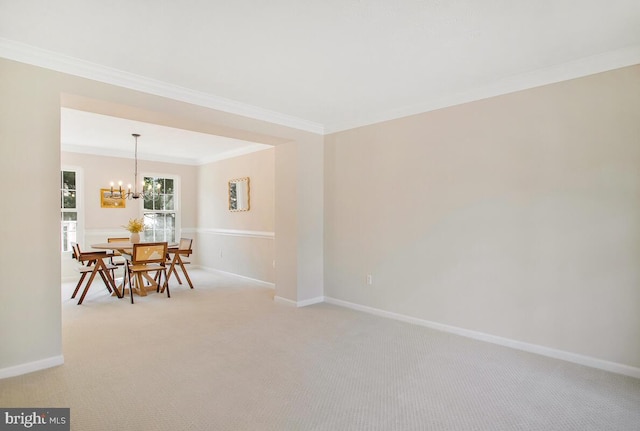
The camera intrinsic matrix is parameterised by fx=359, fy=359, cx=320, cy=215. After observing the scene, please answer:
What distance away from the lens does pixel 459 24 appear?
7.48 feet

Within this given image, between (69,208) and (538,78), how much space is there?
7.20m

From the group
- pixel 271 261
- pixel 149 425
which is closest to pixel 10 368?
pixel 149 425

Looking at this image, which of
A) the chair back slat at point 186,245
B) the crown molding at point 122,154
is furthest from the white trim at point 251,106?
the crown molding at point 122,154

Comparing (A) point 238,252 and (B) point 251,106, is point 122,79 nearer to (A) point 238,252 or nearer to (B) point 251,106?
(B) point 251,106

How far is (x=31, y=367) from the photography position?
2.65 m

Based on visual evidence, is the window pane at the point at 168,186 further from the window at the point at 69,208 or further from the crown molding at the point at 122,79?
the crown molding at the point at 122,79

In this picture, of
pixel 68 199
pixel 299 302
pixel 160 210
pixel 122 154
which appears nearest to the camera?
pixel 299 302

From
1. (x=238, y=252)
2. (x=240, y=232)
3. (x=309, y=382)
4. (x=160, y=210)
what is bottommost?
(x=309, y=382)

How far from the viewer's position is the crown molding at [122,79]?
259 centimetres

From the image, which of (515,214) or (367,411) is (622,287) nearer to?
(515,214)

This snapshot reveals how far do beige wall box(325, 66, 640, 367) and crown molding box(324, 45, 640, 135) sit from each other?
62 millimetres

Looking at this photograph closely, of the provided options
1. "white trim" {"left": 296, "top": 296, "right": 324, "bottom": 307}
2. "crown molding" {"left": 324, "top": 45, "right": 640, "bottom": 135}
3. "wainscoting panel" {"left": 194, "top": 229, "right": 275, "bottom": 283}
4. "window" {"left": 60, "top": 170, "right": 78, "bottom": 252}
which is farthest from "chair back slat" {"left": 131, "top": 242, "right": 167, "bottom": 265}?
"crown molding" {"left": 324, "top": 45, "right": 640, "bottom": 135}

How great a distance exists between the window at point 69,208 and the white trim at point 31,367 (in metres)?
4.31

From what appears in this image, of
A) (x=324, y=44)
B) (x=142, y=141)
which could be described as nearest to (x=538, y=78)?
(x=324, y=44)
